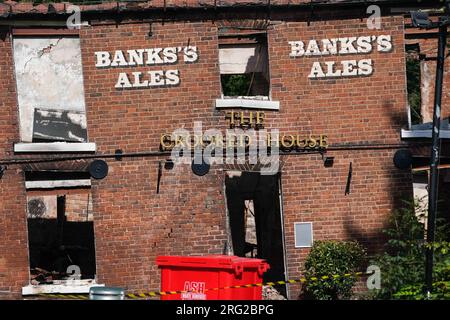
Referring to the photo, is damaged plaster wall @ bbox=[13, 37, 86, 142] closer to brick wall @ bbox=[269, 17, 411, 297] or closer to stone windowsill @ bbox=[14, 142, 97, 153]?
stone windowsill @ bbox=[14, 142, 97, 153]

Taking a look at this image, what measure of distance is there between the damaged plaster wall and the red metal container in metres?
4.94

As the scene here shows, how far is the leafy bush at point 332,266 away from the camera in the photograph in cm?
1730

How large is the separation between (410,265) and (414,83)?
1389 centimetres

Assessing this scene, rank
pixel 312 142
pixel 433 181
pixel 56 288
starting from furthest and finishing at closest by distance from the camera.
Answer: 1. pixel 312 142
2. pixel 56 288
3. pixel 433 181

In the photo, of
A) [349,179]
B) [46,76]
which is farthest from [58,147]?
[349,179]

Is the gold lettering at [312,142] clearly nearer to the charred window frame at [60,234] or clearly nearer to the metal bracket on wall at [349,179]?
the metal bracket on wall at [349,179]

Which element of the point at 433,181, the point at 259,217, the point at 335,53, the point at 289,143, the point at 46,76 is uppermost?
the point at 335,53

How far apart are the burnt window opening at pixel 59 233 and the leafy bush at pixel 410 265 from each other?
5887 mm

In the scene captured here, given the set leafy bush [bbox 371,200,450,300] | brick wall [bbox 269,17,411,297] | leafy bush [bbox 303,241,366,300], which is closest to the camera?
leafy bush [bbox 371,200,450,300]

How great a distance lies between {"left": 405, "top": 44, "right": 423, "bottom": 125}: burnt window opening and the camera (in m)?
22.3

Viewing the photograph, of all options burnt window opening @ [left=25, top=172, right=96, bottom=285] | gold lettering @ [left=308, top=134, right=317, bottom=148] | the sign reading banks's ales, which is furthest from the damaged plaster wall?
gold lettering @ [left=308, top=134, right=317, bottom=148]

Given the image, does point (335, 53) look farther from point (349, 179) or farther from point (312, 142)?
point (349, 179)

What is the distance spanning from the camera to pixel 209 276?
14070mm
